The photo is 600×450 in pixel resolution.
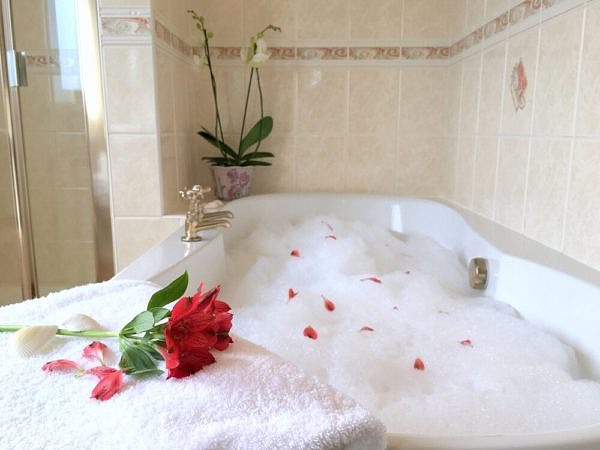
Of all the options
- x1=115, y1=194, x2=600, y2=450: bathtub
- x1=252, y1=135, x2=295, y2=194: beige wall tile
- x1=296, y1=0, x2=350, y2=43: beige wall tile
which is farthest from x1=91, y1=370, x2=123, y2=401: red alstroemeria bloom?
x1=296, y1=0, x2=350, y2=43: beige wall tile

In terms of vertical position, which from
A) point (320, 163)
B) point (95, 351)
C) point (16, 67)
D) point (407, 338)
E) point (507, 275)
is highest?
point (16, 67)

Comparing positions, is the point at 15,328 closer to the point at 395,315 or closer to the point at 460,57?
the point at 395,315

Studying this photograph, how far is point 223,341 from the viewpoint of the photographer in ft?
1.81

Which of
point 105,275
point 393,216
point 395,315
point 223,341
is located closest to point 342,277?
point 395,315

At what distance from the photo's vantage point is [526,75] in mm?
1338

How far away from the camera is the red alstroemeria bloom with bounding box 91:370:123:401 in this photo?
1.53ft

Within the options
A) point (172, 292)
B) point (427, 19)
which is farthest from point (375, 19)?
point (172, 292)

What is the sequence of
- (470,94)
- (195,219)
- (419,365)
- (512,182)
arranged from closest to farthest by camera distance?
(419,365) < (195,219) < (512,182) < (470,94)

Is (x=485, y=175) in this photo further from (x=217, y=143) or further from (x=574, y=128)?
(x=217, y=143)

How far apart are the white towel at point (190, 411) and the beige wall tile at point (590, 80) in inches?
34.3

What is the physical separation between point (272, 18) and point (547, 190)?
1.34 m

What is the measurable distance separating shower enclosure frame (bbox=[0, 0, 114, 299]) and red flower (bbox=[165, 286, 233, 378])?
48.2 inches

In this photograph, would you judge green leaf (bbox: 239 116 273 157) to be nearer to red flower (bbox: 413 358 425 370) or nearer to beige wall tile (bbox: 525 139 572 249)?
beige wall tile (bbox: 525 139 572 249)

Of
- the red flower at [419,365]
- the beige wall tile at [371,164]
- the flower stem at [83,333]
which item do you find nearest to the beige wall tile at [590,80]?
the red flower at [419,365]
